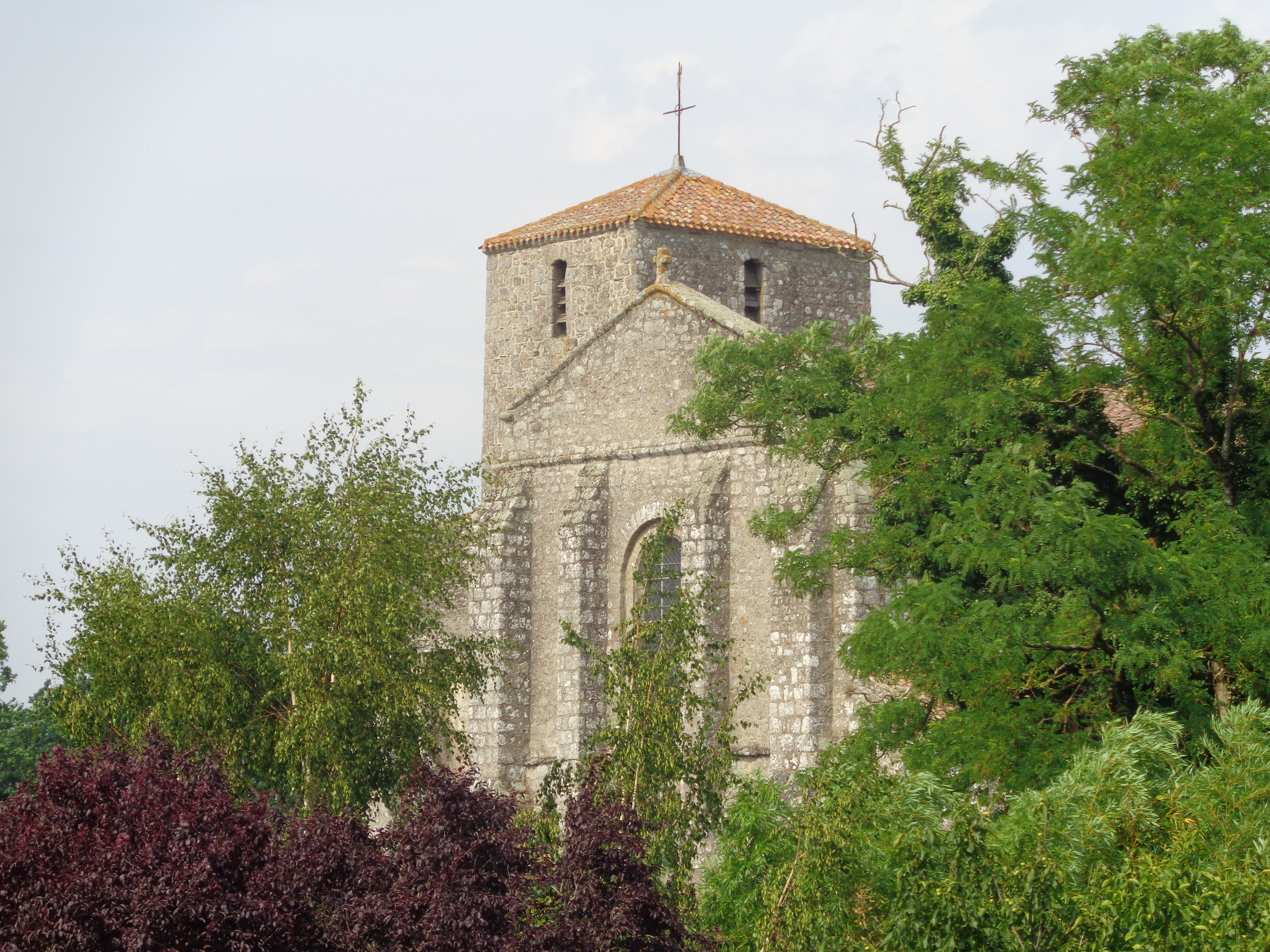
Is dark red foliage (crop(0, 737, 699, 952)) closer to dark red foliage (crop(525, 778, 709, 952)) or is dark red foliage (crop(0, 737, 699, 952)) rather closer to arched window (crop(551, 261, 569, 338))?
dark red foliage (crop(525, 778, 709, 952))

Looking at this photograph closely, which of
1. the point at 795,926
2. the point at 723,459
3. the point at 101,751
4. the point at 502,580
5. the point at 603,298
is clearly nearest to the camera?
the point at 795,926

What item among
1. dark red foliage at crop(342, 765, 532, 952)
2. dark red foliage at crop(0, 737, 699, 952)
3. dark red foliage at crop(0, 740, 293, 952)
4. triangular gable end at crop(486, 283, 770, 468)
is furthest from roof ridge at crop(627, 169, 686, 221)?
dark red foliage at crop(342, 765, 532, 952)

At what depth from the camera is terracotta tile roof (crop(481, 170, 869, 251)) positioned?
30.0 meters

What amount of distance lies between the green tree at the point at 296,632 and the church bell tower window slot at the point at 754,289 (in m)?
10.6

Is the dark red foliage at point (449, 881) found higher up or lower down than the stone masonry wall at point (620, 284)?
lower down

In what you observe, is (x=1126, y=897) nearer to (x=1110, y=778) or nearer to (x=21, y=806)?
(x=1110, y=778)

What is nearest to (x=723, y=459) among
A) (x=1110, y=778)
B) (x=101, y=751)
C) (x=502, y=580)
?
(x=502, y=580)

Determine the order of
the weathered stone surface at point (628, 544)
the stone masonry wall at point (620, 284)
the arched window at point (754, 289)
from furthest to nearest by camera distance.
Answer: the arched window at point (754, 289), the stone masonry wall at point (620, 284), the weathered stone surface at point (628, 544)

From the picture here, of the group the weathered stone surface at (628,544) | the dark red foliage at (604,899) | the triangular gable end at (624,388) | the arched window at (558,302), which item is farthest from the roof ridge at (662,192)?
the dark red foliage at (604,899)

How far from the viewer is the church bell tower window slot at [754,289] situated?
98.4 ft

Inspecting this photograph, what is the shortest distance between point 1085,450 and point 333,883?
918cm

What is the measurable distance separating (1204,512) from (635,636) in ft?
19.0

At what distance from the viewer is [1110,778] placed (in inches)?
493

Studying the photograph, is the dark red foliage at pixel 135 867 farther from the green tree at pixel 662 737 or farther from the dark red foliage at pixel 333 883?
the green tree at pixel 662 737
